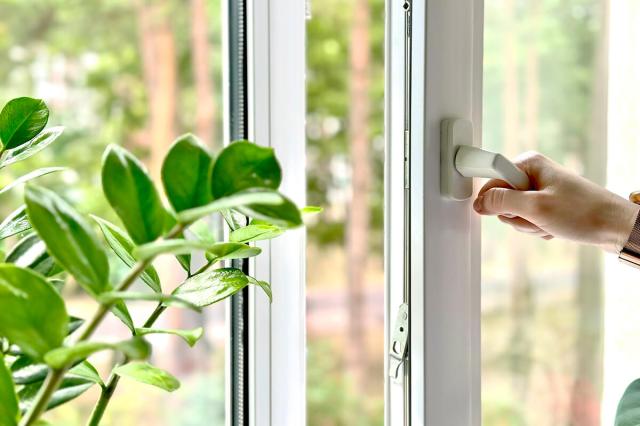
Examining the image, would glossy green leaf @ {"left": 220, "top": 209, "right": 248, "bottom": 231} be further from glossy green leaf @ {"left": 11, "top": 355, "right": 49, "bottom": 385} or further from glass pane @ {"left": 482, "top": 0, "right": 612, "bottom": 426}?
glass pane @ {"left": 482, "top": 0, "right": 612, "bottom": 426}

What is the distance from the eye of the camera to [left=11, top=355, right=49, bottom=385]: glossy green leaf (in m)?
0.32

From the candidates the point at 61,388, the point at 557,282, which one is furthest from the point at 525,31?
the point at 61,388


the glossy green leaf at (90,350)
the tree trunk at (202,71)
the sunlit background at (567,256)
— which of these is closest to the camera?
the glossy green leaf at (90,350)

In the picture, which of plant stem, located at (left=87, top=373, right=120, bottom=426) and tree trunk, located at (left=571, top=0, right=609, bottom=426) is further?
tree trunk, located at (left=571, top=0, right=609, bottom=426)

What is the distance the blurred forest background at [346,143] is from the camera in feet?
2.90

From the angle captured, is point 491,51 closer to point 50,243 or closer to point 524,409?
point 524,409

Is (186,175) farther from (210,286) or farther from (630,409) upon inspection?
(630,409)

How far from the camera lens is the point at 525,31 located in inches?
32.9

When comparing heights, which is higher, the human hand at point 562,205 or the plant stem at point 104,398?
the human hand at point 562,205

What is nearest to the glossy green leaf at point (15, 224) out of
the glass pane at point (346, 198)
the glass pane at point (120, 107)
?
the glass pane at point (120, 107)

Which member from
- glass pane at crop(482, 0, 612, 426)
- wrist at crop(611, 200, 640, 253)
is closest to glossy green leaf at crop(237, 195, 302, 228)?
wrist at crop(611, 200, 640, 253)

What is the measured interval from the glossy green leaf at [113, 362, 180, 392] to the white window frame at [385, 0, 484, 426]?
12.2 inches

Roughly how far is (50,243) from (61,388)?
104mm

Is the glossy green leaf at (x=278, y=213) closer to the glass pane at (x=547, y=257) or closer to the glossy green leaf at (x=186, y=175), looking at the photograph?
the glossy green leaf at (x=186, y=175)
